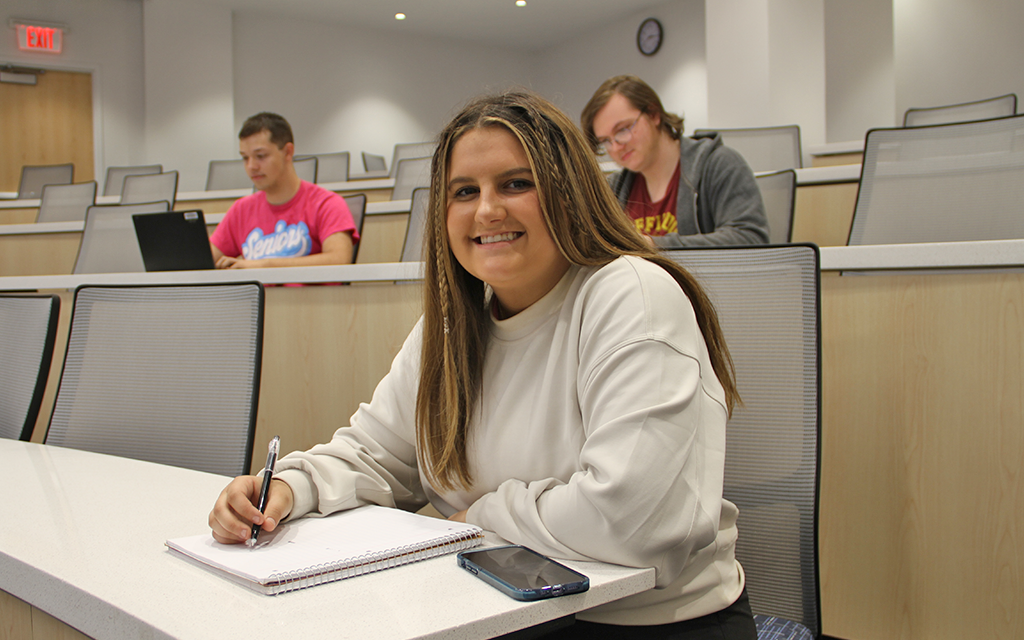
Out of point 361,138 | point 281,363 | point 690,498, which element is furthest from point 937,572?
point 361,138

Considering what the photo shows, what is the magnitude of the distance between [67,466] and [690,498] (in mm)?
916

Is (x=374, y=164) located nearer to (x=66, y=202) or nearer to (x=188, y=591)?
(x=66, y=202)

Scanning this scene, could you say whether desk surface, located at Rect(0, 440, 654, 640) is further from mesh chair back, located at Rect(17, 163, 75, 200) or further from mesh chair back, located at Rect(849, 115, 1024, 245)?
mesh chair back, located at Rect(17, 163, 75, 200)

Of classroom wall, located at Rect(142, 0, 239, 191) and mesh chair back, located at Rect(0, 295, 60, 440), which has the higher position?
classroom wall, located at Rect(142, 0, 239, 191)

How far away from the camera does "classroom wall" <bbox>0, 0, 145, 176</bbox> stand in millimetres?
7408

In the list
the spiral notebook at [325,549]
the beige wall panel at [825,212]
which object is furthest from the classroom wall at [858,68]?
the spiral notebook at [325,549]

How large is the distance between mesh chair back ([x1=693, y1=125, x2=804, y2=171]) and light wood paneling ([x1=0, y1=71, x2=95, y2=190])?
271 inches

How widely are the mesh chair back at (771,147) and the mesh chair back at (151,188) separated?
10.2 feet

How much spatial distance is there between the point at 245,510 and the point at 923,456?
3.39ft

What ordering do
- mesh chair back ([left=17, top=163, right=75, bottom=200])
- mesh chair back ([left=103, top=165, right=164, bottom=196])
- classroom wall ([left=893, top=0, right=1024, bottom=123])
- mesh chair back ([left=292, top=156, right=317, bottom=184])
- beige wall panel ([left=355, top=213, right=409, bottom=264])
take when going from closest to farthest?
beige wall panel ([left=355, top=213, right=409, bottom=264])
mesh chair back ([left=292, top=156, right=317, bottom=184])
classroom wall ([left=893, top=0, right=1024, bottom=123])
mesh chair back ([left=103, top=165, right=164, bottom=196])
mesh chair back ([left=17, top=163, right=75, bottom=200])

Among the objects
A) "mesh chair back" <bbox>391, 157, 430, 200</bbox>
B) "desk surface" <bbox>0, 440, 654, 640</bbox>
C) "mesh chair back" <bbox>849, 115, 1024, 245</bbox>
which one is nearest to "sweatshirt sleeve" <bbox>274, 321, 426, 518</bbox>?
"desk surface" <bbox>0, 440, 654, 640</bbox>

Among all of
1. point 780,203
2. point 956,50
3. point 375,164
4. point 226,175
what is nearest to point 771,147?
point 780,203

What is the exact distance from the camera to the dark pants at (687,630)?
0.79 m

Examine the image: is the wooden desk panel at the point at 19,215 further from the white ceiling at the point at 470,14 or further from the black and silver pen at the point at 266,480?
the black and silver pen at the point at 266,480
